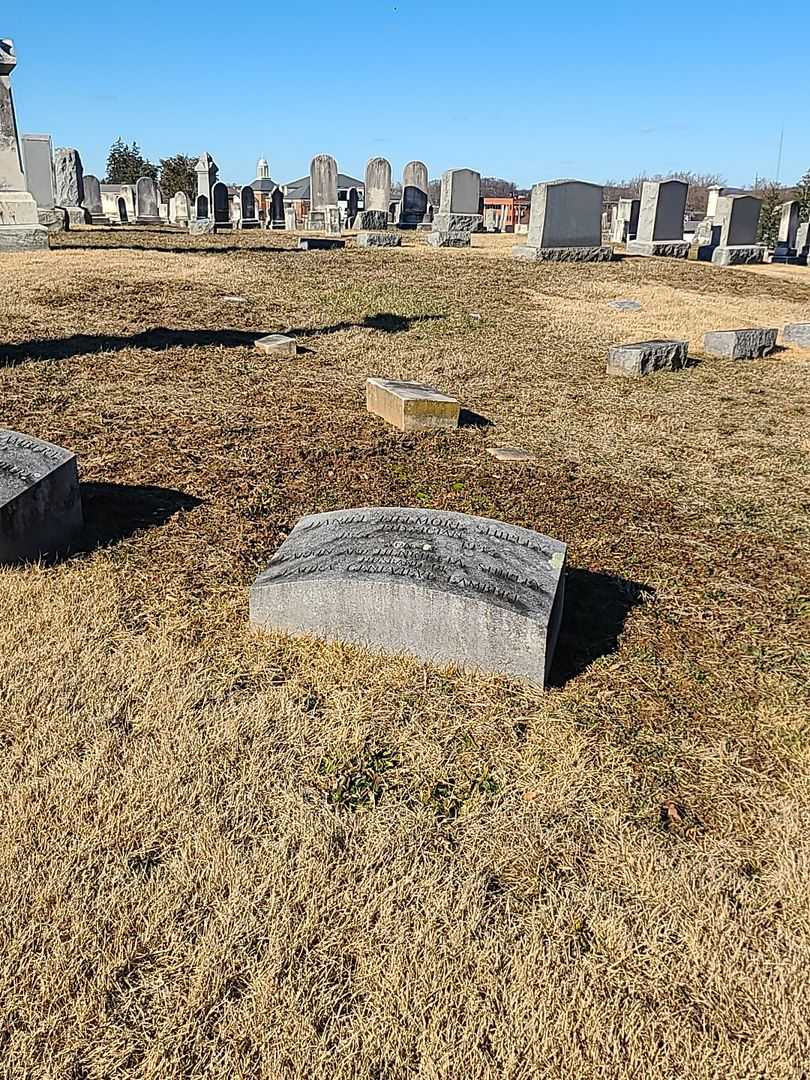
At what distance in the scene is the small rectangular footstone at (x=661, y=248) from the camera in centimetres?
2117

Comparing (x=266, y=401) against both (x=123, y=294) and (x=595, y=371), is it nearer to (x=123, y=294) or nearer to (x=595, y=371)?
(x=595, y=371)

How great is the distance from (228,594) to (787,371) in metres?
8.13

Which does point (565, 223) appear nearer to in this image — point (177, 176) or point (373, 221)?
point (373, 221)

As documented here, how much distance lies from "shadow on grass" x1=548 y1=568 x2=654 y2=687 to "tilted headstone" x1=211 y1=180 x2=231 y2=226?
26940 mm

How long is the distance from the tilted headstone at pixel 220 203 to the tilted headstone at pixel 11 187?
44.5 ft

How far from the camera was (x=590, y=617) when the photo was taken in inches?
146

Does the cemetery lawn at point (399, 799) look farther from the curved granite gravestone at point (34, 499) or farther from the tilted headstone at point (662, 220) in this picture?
the tilted headstone at point (662, 220)

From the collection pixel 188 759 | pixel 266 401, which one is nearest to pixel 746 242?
pixel 266 401

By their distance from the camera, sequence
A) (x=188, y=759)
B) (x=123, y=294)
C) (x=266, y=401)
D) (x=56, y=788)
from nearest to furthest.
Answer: (x=56, y=788), (x=188, y=759), (x=266, y=401), (x=123, y=294)

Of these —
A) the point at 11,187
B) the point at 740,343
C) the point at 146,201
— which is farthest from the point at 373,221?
the point at 740,343

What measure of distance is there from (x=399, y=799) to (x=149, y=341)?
25.2 ft

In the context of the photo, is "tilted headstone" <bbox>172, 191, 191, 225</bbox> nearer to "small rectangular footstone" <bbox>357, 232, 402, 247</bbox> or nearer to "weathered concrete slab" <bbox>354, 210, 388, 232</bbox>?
"weathered concrete slab" <bbox>354, 210, 388, 232</bbox>

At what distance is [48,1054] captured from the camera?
68.2 inches

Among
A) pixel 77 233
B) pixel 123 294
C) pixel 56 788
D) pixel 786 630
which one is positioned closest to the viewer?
pixel 56 788
